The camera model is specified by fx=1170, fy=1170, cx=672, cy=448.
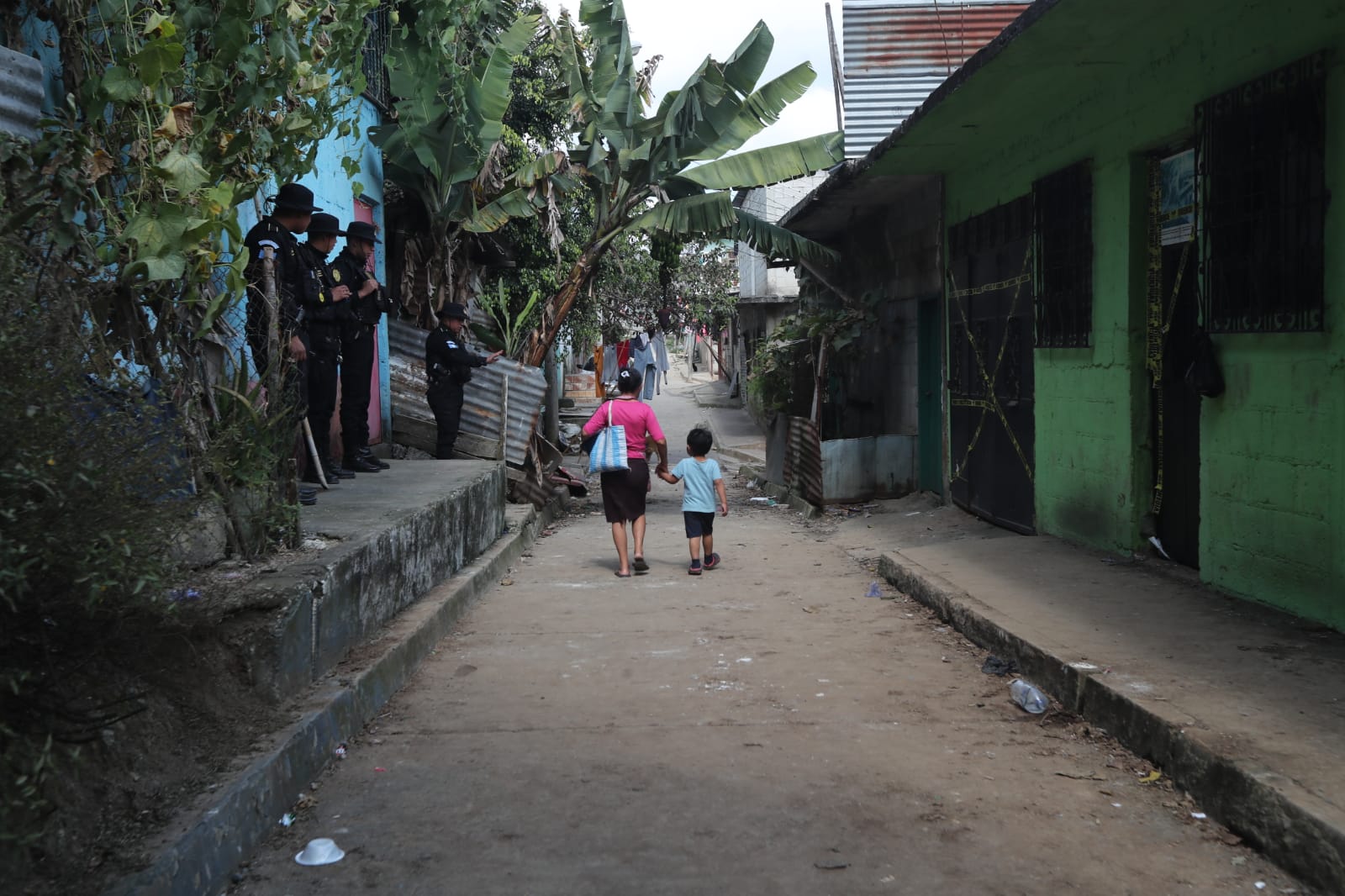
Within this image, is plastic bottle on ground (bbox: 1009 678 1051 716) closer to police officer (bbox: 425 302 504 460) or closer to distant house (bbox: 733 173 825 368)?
police officer (bbox: 425 302 504 460)

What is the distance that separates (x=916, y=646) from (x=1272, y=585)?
1804mm

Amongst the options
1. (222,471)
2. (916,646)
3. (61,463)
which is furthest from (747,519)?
(61,463)

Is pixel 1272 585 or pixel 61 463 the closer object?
pixel 61 463

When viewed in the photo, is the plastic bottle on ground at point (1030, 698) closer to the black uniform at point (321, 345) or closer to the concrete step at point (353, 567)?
the concrete step at point (353, 567)

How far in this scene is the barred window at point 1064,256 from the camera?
26.6ft

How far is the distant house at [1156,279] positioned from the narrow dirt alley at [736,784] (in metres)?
1.73

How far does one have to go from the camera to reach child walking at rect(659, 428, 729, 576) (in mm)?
9078

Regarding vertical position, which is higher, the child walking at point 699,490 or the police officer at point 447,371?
the police officer at point 447,371

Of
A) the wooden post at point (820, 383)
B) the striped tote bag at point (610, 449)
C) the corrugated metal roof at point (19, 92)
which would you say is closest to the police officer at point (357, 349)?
the striped tote bag at point (610, 449)

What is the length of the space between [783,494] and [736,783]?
1039 centimetres

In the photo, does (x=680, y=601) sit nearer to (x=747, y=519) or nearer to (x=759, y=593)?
(x=759, y=593)

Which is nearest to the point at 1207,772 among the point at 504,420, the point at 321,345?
the point at 321,345

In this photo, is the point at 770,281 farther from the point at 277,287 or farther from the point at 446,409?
the point at 277,287

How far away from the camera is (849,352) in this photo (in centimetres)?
1380
